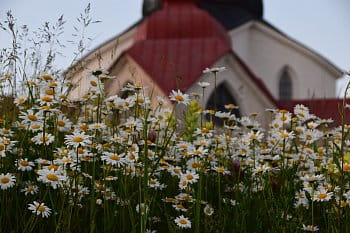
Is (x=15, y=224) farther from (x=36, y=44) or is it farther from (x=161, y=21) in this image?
(x=161, y=21)

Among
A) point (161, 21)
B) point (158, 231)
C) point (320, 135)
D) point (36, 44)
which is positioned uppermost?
point (161, 21)

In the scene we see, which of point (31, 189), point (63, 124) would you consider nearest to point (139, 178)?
point (31, 189)

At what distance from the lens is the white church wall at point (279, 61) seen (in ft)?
86.7

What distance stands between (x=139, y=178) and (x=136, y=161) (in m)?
0.22

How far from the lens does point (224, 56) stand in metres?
15.7

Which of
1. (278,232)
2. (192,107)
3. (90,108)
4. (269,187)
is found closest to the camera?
(278,232)

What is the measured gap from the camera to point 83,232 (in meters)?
1.85

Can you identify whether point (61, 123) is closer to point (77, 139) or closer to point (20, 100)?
point (20, 100)

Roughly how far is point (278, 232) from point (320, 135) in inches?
39.8

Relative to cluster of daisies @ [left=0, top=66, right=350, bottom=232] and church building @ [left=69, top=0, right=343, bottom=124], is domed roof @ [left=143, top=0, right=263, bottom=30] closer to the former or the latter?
church building @ [left=69, top=0, right=343, bottom=124]

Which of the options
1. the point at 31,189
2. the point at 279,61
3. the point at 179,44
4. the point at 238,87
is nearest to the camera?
the point at 31,189

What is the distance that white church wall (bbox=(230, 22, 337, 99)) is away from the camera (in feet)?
86.7

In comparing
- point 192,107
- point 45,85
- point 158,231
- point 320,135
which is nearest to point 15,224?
point 158,231

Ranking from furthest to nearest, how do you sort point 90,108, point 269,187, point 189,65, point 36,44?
point 189,65 → point 90,108 → point 36,44 → point 269,187
